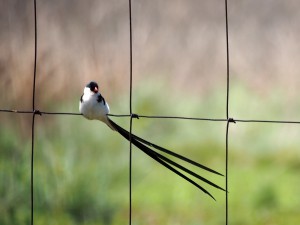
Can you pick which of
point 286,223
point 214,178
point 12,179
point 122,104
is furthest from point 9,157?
point 286,223

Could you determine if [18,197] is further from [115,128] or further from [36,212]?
[115,128]

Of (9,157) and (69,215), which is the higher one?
(9,157)

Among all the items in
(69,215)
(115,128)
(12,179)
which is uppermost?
(115,128)

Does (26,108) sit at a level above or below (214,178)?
above

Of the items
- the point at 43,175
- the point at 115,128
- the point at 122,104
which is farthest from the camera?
the point at 43,175

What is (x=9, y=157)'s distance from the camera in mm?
2734

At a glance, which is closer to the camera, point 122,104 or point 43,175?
point 122,104

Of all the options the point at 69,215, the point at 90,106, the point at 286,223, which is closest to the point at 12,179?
the point at 69,215

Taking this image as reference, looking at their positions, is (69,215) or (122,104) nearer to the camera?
(122,104)

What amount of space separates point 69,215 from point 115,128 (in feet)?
5.49

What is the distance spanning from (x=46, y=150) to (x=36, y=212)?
0.30m

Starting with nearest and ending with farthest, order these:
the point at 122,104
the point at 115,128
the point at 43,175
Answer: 1. the point at 115,128
2. the point at 122,104
3. the point at 43,175

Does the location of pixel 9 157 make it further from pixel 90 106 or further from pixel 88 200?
pixel 90 106

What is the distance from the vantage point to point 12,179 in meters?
2.73
